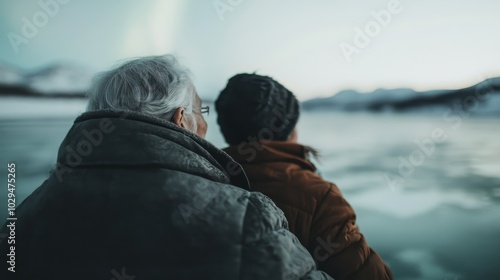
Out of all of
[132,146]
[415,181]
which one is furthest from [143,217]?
[415,181]

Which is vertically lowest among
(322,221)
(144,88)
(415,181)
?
(415,181)

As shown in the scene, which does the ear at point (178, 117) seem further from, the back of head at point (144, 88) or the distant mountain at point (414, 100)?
the distant mountain at point (414, 100)

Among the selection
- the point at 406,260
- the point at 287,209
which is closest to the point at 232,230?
the point at 287,209

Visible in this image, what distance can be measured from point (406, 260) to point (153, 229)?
139 centimetres

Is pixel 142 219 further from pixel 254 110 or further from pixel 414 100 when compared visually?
pixel 414 100

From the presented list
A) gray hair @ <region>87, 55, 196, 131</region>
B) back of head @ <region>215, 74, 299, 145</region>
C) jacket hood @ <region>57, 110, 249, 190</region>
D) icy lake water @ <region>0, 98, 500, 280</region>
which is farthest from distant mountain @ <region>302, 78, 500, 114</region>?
jacket hood @ <region>57, 110, 249, 190</region>

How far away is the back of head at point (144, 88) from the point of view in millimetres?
881

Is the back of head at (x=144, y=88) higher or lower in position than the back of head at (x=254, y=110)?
higher

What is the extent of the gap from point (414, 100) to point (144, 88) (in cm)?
142

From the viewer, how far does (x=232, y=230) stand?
699 millimetres

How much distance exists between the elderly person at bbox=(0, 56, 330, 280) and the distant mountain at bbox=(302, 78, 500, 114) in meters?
1.22

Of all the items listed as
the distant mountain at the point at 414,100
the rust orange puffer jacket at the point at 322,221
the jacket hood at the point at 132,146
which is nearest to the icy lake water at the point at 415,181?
the distant mountain at the point at 414,100

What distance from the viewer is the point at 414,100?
1955 mm

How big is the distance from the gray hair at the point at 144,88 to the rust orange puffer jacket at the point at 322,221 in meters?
0.29
